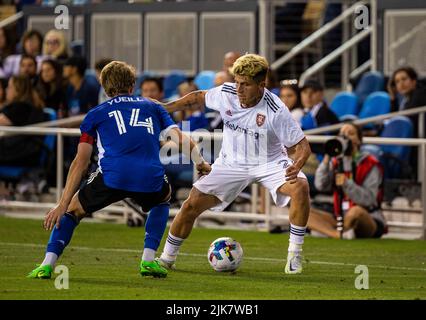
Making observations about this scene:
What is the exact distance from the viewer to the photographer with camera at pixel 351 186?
52.2 feet

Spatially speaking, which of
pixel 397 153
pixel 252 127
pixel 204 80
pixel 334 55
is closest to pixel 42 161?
pixel 204 80

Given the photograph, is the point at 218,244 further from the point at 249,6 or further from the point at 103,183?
the point at 249,6

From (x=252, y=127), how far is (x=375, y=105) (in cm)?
702

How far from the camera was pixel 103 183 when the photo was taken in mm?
11141

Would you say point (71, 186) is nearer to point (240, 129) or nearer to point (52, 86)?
point (240, 129)

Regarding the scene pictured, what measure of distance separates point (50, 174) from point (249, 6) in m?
5.85

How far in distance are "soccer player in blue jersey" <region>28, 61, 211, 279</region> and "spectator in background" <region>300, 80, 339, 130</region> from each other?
706 cm

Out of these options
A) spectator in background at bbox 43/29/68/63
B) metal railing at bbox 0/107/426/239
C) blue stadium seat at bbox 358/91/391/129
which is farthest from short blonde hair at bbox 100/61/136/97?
spectator in background at bbox 43/29/68/63

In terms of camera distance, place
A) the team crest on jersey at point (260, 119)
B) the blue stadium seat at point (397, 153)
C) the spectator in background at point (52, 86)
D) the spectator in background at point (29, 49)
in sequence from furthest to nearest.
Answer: the spectator in background at point (29, 49) → the spectator in background at point (52, 86) → the blue stadium seat at point (397, 153) → the team crest on jersey at point (260, 119)

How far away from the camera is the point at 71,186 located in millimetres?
10922

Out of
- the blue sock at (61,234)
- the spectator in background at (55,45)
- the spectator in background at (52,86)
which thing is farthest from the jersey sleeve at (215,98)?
the spectator in background at (55,45)

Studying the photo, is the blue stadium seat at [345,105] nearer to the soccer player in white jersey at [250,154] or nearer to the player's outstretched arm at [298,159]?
the soccer player in white jersey at [250,154]

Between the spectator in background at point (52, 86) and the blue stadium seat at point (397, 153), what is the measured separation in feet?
18.2
